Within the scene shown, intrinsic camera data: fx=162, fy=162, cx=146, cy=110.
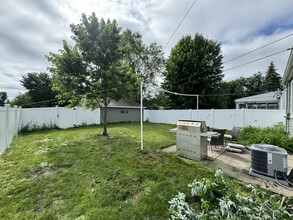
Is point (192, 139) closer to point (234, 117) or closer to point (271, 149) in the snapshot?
point (271, 149)

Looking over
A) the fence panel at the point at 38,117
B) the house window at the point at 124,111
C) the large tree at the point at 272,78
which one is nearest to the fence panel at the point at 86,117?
the fence panel at the point at 38,117

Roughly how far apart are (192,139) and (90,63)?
657 centimetres

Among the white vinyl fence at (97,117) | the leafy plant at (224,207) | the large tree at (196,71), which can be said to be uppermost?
the large tree at (196,71)

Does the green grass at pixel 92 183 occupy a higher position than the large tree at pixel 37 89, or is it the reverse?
the large tree at pixel 37 89

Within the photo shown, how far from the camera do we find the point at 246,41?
8711mm

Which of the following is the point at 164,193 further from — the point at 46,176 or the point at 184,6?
the point at 184,6

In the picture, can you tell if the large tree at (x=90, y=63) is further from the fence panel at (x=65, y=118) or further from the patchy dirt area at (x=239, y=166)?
the patchy dirt area at (x=239, y=166)

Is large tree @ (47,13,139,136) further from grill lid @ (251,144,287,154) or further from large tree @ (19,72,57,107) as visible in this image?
large tree @ (19,72,57,107)

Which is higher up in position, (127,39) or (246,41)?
(127,39)

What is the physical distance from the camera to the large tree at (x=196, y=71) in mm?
18562

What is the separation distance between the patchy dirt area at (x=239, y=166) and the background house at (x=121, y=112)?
13.3 m

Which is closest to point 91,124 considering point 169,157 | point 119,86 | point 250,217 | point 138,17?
point 119,86

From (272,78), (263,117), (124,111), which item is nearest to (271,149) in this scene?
(263,117)

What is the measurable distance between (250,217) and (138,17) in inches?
314
